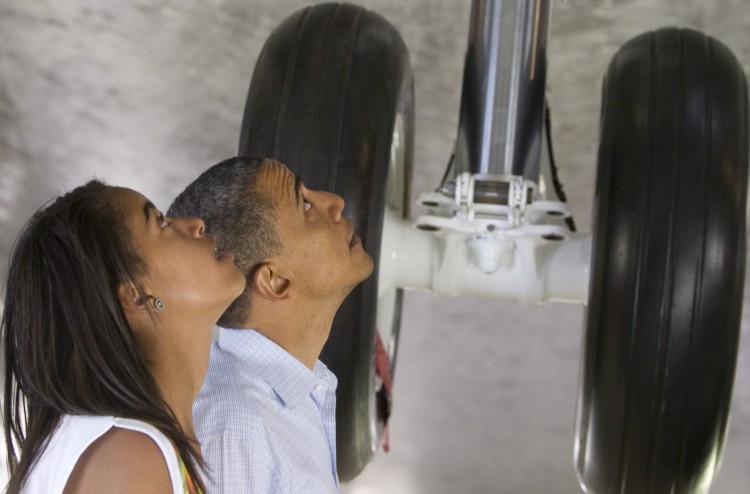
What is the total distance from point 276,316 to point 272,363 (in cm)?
6

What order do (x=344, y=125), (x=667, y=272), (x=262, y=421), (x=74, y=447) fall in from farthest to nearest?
(x=344, y=125) < (x=667, y=272) < (x=262, y=421) < (x=74, y=447)

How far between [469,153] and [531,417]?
48.5 inches

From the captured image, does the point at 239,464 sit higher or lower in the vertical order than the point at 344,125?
lower

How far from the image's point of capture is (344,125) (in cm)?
161

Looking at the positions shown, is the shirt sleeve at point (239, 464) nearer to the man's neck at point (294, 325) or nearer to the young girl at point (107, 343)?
the young girl at point (107, 343)

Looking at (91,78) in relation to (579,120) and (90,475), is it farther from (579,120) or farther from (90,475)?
(90,475)

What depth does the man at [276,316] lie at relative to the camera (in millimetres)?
1050

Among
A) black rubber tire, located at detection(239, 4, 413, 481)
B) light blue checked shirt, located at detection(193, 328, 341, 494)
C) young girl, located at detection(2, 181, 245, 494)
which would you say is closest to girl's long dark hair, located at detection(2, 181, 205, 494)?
young girl, located at detection(2, 181, 245, 494)

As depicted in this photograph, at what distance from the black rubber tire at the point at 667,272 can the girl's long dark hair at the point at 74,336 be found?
0.78 meters

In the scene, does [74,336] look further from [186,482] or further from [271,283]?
[271,283]

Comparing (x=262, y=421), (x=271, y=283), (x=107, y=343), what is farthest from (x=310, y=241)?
(x=107, y=343)

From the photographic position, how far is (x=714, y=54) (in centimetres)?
164

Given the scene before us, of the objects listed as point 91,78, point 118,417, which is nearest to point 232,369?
point 118,417

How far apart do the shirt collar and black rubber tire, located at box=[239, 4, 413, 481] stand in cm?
46
